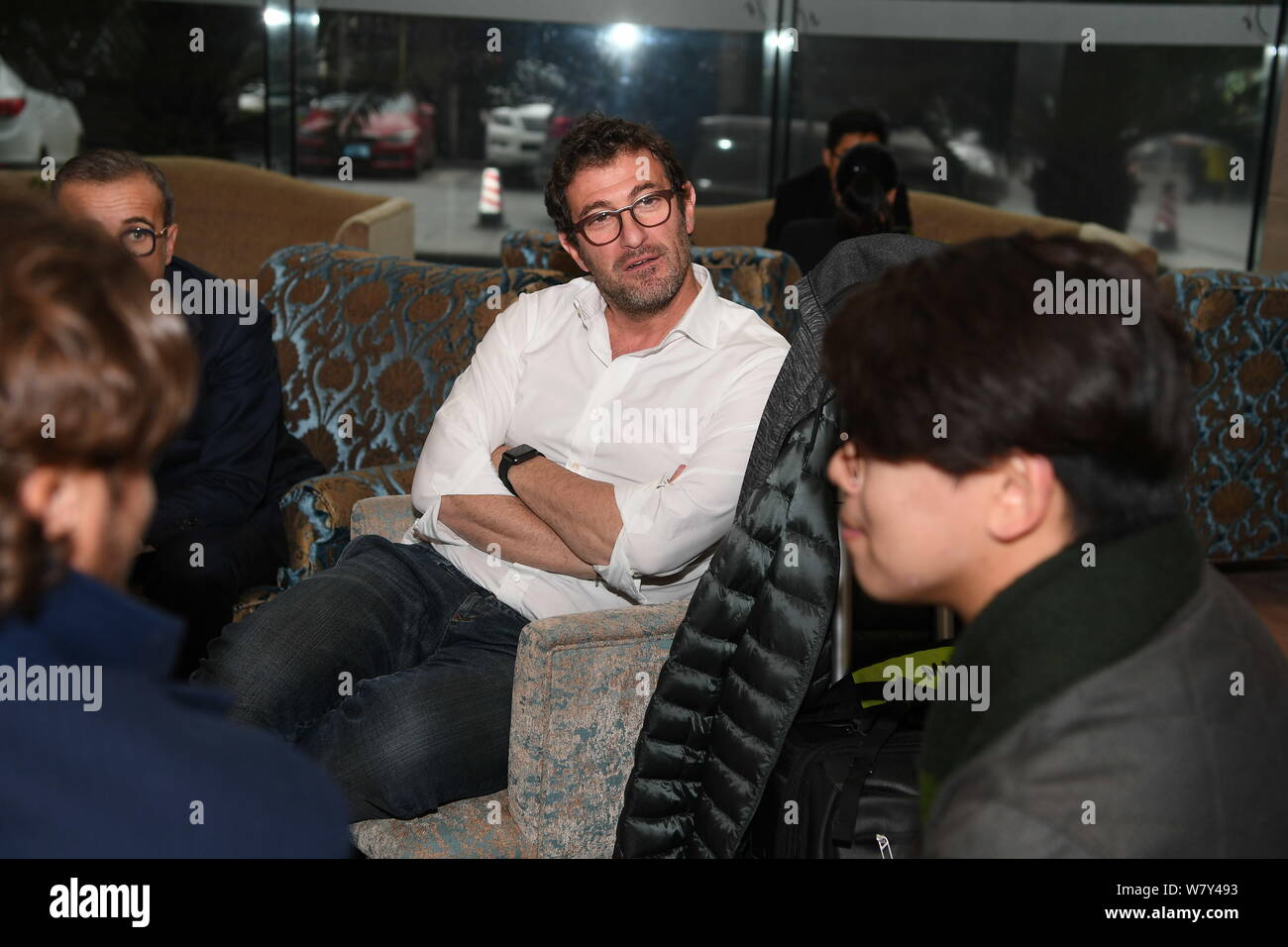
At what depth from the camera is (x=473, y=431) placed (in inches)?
81.2

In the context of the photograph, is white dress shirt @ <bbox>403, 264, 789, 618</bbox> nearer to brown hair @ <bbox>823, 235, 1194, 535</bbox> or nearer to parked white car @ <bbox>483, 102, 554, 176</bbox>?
brown hair @ <bbox>823, 235, 1194, 535</bbox>

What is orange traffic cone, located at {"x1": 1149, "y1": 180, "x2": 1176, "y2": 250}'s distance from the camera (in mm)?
6660

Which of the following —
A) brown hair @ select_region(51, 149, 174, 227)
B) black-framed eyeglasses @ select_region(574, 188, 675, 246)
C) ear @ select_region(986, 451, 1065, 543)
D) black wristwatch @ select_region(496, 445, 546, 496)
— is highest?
brown hair @ select_region(51, 149, 174, 227)

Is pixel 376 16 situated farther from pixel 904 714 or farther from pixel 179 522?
pixel 904 714

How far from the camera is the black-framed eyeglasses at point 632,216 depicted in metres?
2.03

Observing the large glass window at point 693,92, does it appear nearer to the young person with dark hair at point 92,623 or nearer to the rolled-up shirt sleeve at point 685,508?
the rolled-up shirt sleeve at point 685,508

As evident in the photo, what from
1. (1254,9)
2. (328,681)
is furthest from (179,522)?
(1254,9)

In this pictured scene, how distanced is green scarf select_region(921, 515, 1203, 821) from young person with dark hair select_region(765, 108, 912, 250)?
3316mm

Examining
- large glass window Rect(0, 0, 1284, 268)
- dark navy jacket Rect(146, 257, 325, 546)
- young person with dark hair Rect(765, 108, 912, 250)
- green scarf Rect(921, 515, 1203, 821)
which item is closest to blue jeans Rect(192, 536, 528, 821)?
dark navy jacket Rect(146, 257, 325, 546)

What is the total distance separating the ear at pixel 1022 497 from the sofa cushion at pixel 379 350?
1801 mm

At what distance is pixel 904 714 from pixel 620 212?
99 centimetres

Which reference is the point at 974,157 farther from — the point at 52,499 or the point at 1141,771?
the point at 52,499

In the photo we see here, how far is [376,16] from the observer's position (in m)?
6.19

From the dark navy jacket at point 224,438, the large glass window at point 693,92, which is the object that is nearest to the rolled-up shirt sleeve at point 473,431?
the dark navy jacket at point 224,438
